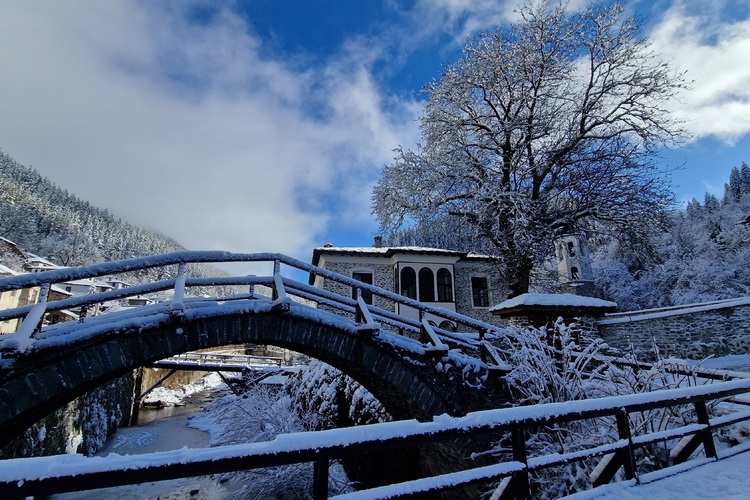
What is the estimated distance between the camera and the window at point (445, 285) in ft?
67.6

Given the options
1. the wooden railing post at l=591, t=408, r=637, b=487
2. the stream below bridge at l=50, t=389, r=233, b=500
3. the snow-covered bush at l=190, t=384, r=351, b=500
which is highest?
the wooden railing post at l=591, t=408, r=637, b=487

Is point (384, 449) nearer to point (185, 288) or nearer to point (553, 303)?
point (185, 288)

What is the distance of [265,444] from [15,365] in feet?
10.6

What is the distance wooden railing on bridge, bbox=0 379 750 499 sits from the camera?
1.45 m

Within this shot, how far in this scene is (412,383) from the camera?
5.51 meters

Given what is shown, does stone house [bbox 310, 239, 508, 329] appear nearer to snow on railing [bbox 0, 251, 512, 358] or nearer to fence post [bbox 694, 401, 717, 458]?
snow on railing [bbox 0, 251, 512, 358]

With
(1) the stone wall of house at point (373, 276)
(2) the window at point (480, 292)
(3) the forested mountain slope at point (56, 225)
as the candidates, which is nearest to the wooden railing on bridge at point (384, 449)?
(1) the stone wall of house at point (373, 276)

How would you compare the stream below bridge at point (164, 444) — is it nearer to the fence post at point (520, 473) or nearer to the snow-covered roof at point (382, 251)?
the fence post at point (520, 473)

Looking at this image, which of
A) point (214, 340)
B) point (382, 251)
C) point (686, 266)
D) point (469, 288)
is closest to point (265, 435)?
point (214, 340)

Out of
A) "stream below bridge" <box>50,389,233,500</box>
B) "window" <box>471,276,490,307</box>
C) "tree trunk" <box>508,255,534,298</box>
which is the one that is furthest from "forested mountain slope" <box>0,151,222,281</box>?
"tree trunk" <box>508,255,534,298</box>

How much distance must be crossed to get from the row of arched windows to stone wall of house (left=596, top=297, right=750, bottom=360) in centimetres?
1099

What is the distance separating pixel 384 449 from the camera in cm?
200

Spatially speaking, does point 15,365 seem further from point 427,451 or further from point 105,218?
point 105,218

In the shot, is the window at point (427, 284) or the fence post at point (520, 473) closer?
the fence post at point (520, 473)
